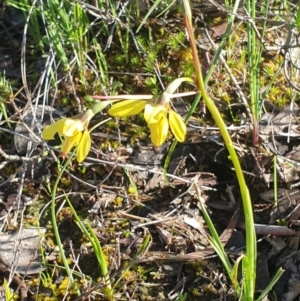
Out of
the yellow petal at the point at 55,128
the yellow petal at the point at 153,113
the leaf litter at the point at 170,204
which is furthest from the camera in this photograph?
the leaf litter at the point at 170,204

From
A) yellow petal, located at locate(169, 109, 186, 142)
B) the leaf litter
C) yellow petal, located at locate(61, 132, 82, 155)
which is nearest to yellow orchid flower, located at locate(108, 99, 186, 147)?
yellow petal, located at locate(169, 109, 186, 142)

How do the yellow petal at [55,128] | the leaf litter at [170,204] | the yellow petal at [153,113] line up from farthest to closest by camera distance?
1. the leaf litter at [170,204]
2. the yellow petal at [55,128]
3. the yellow petal at [153,113]

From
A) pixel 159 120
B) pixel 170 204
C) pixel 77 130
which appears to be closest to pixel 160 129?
pixel 159 120

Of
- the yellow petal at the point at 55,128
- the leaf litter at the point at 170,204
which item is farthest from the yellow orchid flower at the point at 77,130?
the leaf litter at the point at 170,204

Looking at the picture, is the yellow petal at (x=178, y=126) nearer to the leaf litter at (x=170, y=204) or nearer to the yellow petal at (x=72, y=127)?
the yellow petal at (x=72, y=127)

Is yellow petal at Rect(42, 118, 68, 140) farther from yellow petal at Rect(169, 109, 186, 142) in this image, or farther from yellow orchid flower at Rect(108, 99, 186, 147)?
yellow petal at Rect(169, 109, 186, 142)

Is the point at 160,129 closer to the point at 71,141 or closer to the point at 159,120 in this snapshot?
the point at 159,120

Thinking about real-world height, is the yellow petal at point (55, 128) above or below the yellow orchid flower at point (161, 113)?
below
